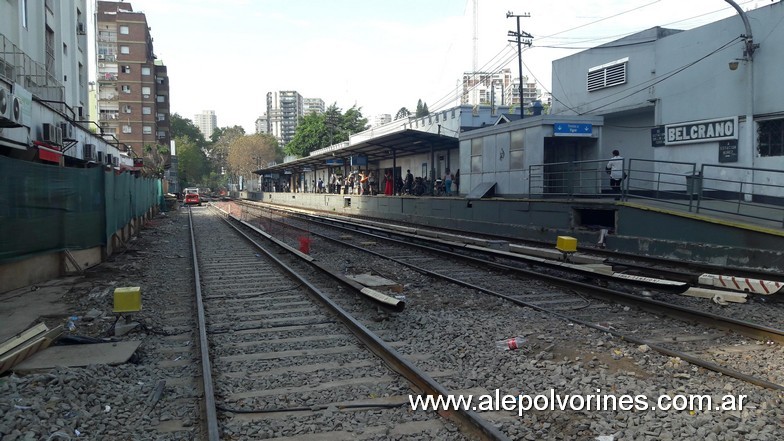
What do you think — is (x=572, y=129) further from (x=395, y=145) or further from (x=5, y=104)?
(x=5, y=104)

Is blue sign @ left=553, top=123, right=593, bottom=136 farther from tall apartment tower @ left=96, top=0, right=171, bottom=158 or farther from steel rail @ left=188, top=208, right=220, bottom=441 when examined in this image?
tall apartment tower @ left=96, top=0, right=171, bottom=158

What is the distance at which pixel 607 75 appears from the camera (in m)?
24.5

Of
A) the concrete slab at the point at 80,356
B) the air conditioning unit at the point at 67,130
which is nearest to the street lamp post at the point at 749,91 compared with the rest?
the concrete slab at the point at 80,356

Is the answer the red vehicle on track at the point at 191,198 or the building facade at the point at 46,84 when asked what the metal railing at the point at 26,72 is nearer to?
the building facade at the point at 46,84

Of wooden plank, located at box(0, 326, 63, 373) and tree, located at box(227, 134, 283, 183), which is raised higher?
tree, located at box(227, 134, 283, 183)

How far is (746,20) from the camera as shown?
16625 millimetres

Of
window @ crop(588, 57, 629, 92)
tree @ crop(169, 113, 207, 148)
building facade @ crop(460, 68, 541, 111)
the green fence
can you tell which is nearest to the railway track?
the green fence

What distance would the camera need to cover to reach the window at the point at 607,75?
2372cm

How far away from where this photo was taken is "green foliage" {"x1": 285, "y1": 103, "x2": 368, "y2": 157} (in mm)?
79688

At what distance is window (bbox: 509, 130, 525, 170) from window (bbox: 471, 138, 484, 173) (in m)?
2.02

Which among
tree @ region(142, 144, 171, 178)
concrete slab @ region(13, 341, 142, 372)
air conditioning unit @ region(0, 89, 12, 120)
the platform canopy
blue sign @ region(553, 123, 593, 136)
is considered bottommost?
concrete slab @ region(13, 341, 142, 372)

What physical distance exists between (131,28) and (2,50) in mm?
68913

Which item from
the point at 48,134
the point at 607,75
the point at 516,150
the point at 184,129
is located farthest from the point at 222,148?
the point at 516,150

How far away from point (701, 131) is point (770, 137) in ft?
7.97
